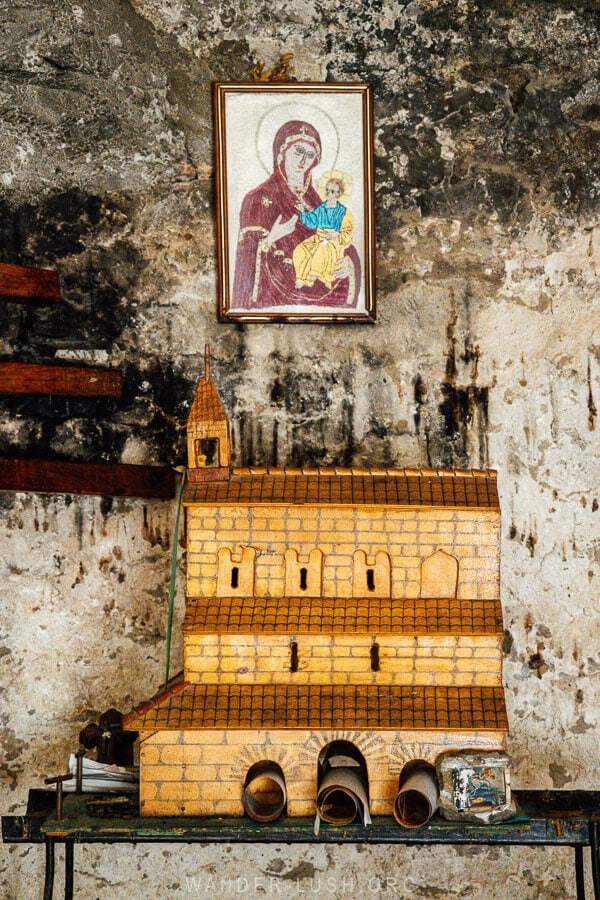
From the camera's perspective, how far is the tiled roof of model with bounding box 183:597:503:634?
130 inches

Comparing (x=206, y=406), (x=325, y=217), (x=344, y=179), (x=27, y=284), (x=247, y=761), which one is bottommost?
(x=247, y=761)

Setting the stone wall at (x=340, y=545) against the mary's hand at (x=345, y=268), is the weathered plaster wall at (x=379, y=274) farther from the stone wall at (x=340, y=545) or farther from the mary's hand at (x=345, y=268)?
the stone wall at (x=340, y=545)

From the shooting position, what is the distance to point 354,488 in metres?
3.42

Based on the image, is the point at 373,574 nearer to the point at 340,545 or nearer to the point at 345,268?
Answer: the point at 340,545

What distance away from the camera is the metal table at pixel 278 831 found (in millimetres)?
3150

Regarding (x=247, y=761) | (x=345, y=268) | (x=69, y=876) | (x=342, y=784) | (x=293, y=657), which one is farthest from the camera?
(x=345, y=268)

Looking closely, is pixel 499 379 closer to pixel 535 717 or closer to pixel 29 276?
pixel 535 717

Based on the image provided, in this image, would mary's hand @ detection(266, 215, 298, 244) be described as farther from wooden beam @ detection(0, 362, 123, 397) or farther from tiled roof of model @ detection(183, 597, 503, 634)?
tiled roof of model @ detection(183, 597, 503, 634)

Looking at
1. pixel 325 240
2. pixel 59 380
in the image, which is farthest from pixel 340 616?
pixel 325 240

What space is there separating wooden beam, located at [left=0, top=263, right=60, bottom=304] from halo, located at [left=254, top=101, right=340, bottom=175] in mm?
1085

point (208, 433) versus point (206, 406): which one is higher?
point (206, 406)

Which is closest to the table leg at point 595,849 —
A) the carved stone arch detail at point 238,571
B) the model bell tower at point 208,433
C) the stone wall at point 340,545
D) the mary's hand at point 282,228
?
the stone wall at point 340,545

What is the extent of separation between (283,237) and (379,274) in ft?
1.53

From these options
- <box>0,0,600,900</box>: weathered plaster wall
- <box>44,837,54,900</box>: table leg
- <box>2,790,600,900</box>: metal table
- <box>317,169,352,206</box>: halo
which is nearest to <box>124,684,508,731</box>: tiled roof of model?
<box>2,790,600,900</box>: metal table
